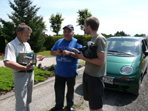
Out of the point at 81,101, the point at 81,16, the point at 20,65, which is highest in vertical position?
the point at 81,16

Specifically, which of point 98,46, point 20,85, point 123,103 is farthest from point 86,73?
point 123,103

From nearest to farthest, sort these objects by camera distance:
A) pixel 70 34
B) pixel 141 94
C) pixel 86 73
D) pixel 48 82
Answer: pixel 86 73
pixel 70 34
pixel 141 94
pixel 48 82

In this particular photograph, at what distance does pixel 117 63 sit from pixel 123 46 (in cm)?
113

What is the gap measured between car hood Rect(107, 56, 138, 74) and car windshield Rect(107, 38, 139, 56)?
1.31 feet

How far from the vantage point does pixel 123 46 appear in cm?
454

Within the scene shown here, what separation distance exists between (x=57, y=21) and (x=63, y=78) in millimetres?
30752

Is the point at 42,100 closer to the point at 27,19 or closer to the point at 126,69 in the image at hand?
the point at 126,69

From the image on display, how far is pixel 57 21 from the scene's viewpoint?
31812mm

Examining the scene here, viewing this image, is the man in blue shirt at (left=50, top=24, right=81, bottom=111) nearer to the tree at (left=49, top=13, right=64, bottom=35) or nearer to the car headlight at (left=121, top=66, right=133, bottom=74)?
the car headlight at (left=121, top=66, right=133, bottom=74)

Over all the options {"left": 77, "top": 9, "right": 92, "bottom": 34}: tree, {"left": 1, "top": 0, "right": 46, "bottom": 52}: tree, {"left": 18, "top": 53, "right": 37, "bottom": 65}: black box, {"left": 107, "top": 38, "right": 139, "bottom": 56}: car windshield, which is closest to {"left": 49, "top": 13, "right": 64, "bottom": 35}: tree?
{"left": 77, "top": 9, "right": 92, "bottom": 34}: tree

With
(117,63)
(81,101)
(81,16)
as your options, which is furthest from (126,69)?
(81,16)

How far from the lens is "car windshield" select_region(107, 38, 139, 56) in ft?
13.9

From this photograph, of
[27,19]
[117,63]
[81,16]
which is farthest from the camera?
[81,16]

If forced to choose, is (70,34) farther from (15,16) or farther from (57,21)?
(57,21)
